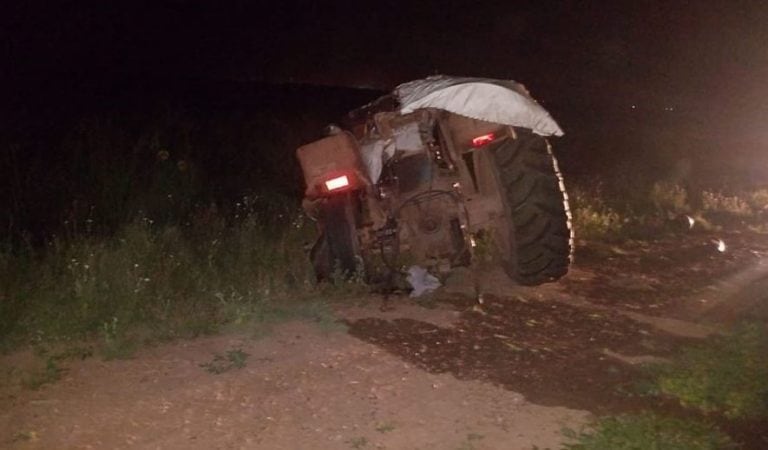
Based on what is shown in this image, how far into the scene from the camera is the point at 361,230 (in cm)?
796

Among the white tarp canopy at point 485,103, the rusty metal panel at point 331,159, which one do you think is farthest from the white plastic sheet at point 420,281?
the white tarp canopy at point 485,103

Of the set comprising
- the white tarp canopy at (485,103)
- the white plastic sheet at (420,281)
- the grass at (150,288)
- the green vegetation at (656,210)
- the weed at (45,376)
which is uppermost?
the white tarp canopy at (485,103)

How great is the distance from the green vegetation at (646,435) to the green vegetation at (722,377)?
451mm

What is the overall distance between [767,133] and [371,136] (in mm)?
19037

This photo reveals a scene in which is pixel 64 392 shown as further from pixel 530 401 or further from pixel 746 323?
pixel 746 323

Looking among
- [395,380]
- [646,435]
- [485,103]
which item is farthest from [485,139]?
[646,435]

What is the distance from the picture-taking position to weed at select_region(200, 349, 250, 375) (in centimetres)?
562

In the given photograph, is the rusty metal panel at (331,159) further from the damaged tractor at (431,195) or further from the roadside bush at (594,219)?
the roadside bush at (594,219)

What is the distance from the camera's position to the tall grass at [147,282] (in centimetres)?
636

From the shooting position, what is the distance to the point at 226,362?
578cm

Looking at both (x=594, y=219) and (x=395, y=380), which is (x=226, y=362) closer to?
(x=395, y=380)

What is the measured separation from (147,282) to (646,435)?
4.35m

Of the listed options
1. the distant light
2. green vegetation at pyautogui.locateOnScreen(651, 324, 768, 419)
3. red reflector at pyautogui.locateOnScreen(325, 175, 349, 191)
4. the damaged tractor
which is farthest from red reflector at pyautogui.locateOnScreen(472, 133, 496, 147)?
the distant light

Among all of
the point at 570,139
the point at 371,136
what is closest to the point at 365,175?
the point at 371,136
